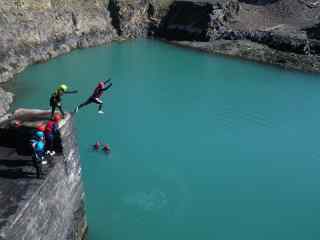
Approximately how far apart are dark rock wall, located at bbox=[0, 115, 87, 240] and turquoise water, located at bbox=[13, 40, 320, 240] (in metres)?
3.05

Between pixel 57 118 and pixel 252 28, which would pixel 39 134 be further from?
pixel 252 28

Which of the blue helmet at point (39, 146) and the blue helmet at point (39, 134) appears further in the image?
the blue helmet at point (39, 134)

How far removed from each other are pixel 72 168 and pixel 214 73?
115 feet

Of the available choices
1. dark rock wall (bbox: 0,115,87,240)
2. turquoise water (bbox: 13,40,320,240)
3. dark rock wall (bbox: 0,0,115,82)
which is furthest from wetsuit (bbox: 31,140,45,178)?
dark rock wall (bbox: 0,0,115,82)

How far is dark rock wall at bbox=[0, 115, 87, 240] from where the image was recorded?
13.6 meters

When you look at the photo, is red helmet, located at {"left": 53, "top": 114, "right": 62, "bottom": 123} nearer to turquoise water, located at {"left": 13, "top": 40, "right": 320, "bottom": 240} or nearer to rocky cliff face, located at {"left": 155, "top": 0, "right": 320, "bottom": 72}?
turquoise water, located at {"left": 13, "top": 40, "right": 320, "bottom": 240}

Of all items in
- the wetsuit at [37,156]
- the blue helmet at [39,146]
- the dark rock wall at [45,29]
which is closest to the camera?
the wetsuit at [37,156]

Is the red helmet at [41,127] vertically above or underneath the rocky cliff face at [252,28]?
above

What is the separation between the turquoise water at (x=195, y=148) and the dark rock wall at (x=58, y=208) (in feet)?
10.0

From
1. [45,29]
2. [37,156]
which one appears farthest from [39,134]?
[45,29]

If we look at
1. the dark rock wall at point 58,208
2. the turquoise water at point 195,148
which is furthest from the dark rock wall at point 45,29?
the dark rock wall at point 58,208

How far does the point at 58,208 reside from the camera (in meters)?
16.6

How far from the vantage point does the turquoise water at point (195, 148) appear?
75.6 ft

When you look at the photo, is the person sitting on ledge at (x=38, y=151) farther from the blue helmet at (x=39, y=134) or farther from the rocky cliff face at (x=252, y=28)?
the rocky cliff face at (x=252, y=28)
